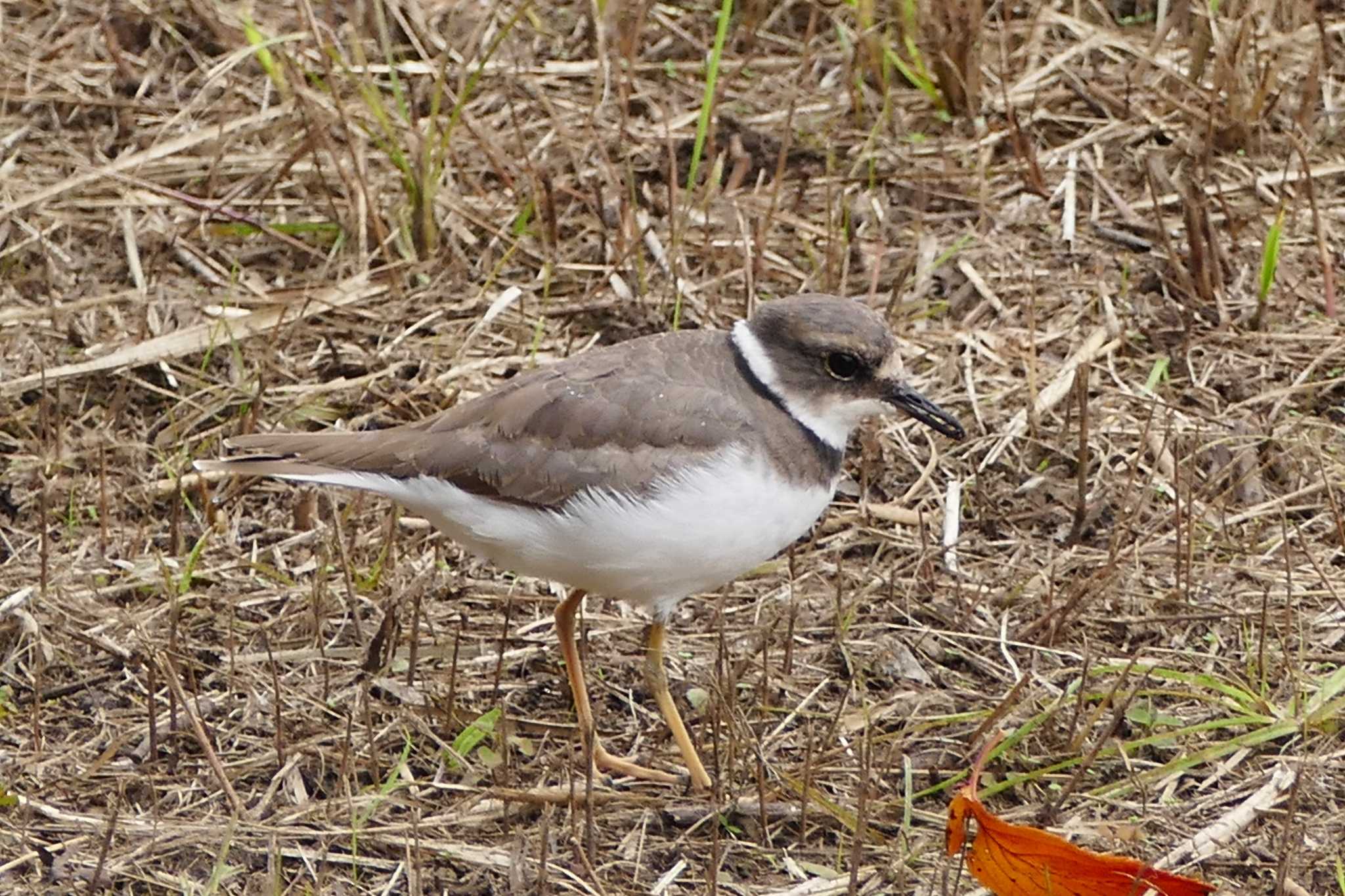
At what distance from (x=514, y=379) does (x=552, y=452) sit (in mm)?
382

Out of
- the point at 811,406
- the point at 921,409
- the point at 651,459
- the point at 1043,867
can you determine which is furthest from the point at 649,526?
the point at 1043,867

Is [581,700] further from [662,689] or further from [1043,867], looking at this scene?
[1043,867]

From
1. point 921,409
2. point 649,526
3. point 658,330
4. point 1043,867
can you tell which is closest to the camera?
point 1043,867

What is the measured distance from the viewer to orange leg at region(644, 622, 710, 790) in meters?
4.55

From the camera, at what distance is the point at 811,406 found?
4.53m

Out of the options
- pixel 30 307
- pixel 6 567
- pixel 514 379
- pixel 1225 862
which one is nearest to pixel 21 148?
pixel 30 307

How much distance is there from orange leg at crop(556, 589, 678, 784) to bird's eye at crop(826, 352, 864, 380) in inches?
33.9

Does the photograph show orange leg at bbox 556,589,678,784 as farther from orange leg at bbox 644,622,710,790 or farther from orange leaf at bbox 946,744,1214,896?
orange leaf at bbox 946,744,1214,896

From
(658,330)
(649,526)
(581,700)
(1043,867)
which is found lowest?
(581,700)

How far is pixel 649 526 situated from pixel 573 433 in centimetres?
35

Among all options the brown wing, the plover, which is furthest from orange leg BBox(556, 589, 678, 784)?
the brown wing

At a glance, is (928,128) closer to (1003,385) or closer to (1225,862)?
(1003,385)

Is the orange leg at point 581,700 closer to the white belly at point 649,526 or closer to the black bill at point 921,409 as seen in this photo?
the white belly at point 649,526

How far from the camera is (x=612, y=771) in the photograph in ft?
15.1
